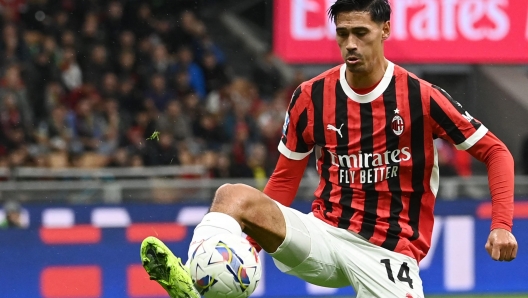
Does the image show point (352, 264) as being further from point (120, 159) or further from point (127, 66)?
point (127, 66)

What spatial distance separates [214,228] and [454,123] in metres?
1.25

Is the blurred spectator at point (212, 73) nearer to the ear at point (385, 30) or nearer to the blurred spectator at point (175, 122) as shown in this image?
the blurred spectator at point (175, 122)

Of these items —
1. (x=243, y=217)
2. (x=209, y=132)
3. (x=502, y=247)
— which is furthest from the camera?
(x=209, y=132)

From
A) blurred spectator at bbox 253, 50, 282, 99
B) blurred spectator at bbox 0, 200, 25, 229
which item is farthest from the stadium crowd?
blurred spectator at bbox 0, 200, 25, 229

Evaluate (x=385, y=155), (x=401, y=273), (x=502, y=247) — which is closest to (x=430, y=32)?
(x=385, y=155)

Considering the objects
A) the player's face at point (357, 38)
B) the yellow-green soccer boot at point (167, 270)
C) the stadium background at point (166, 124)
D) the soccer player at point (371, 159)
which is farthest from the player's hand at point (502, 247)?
the stadium background at point (166, 124)

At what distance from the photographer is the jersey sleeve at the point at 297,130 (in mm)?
4285

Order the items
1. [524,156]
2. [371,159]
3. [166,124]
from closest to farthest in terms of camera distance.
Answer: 1. [371,159]
2. [166,124]
3. [524,156]

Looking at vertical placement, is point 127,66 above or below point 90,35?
below

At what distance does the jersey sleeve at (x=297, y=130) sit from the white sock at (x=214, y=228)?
968 mm

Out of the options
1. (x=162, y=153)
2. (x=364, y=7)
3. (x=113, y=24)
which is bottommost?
(x=162, y=153)

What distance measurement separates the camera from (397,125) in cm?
414

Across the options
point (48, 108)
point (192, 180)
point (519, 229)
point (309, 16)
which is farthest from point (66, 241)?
point (519, 229)

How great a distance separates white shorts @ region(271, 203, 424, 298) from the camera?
3.98 m
